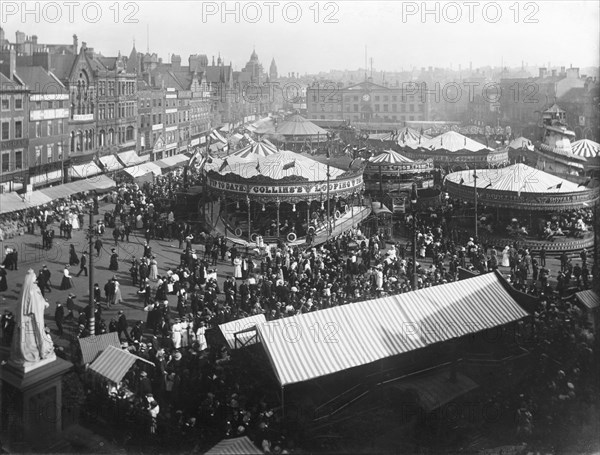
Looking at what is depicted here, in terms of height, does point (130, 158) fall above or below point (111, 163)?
A: above

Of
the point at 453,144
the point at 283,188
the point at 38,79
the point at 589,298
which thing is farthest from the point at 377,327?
the point at 453,144

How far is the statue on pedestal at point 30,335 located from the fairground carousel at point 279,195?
20334 millimetres

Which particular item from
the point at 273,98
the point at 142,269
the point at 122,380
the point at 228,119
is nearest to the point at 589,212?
the point at 142,269

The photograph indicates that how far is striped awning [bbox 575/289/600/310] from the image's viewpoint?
62.0 ft

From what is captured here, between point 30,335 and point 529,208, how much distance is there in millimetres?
27337

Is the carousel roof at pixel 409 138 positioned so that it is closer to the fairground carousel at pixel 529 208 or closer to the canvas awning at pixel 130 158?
the canvas awning at pixel 130 158

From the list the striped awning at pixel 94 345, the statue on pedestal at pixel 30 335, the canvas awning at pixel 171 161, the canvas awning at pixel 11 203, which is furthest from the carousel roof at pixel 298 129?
the statue on pedestal at pixel 30 335

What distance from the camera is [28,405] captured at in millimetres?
11312

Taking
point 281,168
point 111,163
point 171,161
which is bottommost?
point 281,168

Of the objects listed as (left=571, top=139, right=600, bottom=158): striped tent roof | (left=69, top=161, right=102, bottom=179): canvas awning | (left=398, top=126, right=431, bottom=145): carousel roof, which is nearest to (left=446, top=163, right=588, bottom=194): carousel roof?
(left=571, top=139, right=600, bottom=158): striped tent roof

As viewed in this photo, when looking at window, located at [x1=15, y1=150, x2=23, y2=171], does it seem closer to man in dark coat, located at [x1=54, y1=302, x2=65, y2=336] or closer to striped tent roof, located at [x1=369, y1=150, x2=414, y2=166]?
striped tent roof, located at [x1=369, y1=150, x2=414, y2=166]

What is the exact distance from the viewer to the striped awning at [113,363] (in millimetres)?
14695

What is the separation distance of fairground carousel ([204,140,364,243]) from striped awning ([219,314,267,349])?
15.0 meters

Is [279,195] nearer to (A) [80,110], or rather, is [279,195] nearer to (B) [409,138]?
(A) [80,110]
